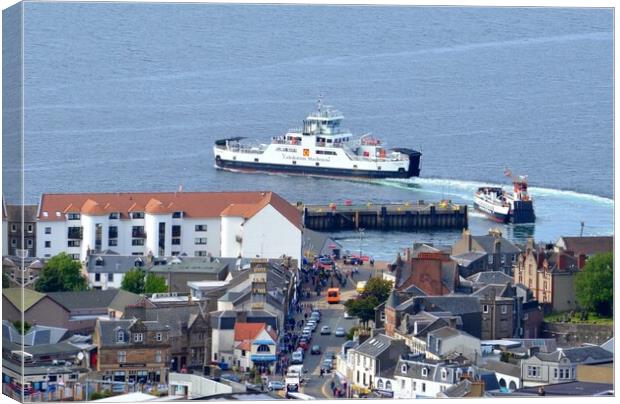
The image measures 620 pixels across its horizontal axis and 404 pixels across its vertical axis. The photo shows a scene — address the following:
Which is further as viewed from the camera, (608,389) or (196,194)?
(196,194)

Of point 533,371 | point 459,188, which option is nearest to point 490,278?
point 533,371

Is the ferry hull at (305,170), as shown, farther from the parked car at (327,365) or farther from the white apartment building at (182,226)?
the parked car at (327,365)

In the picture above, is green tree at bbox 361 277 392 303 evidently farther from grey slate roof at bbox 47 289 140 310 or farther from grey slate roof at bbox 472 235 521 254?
grey slate roof at bbox 472 235 521 254

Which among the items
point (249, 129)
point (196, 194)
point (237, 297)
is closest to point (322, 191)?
point (249, 129)

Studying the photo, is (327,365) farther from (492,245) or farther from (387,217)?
(387,217)

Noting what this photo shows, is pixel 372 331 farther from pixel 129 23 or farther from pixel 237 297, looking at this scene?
pixel 129 23

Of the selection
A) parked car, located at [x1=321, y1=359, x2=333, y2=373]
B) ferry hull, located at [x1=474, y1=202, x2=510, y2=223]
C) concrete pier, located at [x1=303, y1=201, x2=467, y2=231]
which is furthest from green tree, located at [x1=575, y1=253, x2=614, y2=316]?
ferry hull, located at [x1=474, y1=202, x2=510, y2=223]
